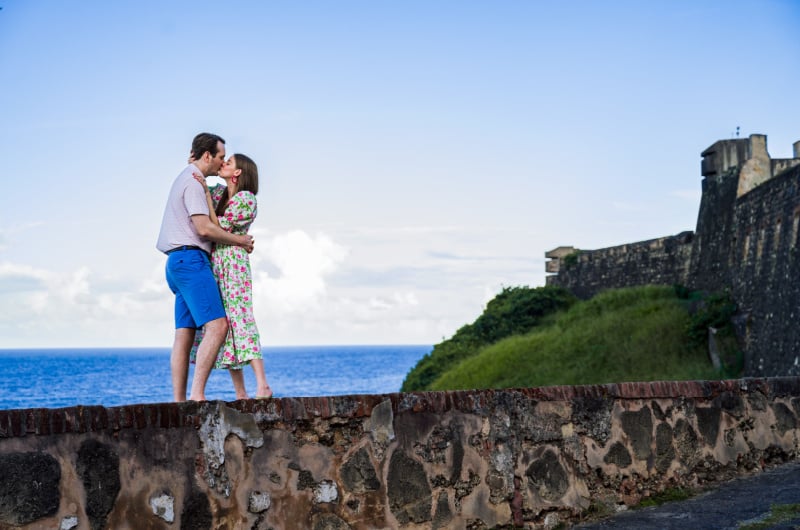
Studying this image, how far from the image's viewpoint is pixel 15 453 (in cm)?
442

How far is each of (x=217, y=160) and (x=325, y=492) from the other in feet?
7.18

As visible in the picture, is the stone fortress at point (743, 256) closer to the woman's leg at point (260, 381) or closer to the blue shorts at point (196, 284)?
the woman's leg at point (260, 381)

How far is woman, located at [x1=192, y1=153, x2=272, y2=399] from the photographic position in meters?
5.99

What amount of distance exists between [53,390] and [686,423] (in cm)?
5583

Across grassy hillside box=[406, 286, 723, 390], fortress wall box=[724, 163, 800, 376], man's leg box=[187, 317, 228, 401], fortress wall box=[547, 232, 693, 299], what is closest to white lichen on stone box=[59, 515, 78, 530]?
man's leg box=[187, 317, 228, 401]

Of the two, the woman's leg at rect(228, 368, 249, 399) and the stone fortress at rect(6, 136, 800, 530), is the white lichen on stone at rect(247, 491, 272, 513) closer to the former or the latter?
the stone fortress at rect(6, 136, 800, 530)

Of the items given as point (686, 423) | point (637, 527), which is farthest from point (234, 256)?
point (686, 423)

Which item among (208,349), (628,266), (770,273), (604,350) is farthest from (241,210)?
(628,266)

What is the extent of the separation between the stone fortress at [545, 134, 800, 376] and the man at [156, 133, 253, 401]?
13685 mm

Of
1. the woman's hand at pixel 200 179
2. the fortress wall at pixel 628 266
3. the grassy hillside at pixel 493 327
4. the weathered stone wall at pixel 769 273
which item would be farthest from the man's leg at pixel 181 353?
the grassy hillside at pixel 493 327

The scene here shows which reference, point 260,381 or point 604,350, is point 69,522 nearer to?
point 260,381

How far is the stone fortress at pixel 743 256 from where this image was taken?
1847 centimetres

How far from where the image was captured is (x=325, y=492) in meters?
5.34

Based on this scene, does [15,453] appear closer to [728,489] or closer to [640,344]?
[728,489]
